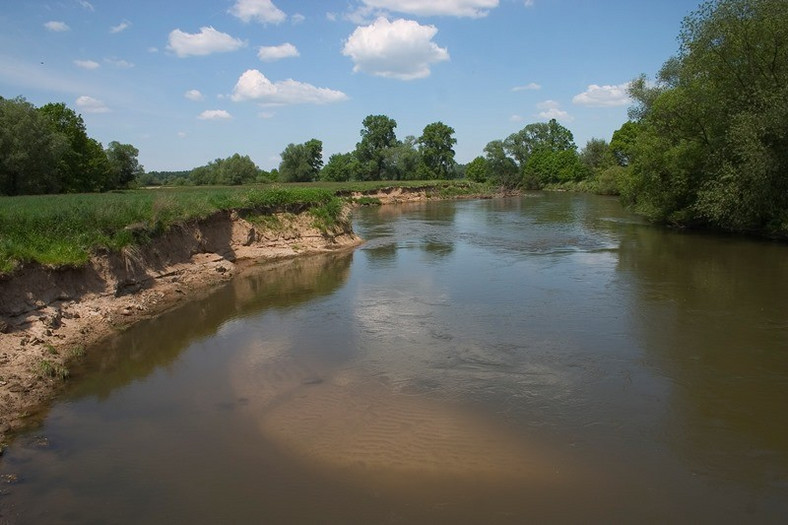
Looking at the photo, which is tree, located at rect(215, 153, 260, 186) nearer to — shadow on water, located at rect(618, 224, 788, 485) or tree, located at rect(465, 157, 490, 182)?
tree, located at rect(465, 157, 490, 182)

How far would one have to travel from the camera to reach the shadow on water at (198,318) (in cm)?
1165

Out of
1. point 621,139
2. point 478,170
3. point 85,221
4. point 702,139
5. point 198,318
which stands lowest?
point 198,318

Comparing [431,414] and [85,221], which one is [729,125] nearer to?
[431,414]

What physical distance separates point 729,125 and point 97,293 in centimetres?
3024

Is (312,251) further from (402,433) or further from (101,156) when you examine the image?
(101,156)

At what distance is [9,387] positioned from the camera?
988 cm

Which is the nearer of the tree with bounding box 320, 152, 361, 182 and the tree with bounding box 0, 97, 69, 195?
the tree with bounding box 0, 97, 69, 195

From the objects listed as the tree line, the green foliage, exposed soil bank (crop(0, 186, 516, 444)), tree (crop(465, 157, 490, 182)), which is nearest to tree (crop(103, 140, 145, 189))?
the tree line

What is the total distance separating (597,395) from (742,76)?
25581 mm

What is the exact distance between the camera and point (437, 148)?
111000 mm

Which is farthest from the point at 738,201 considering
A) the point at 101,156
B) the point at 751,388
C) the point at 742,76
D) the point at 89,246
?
the point at 101,156

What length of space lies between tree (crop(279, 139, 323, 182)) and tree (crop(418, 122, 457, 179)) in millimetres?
23306

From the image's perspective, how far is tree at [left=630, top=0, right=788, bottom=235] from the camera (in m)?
24.8

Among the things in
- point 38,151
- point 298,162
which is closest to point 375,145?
point 298,162
